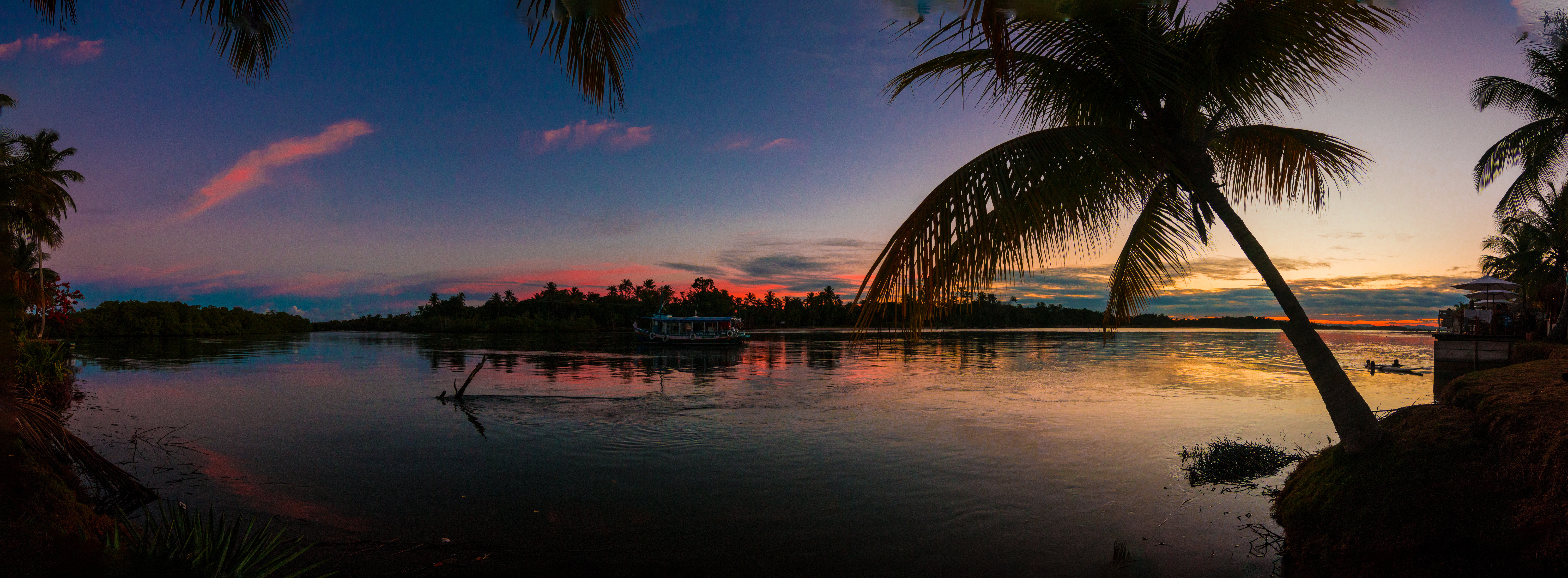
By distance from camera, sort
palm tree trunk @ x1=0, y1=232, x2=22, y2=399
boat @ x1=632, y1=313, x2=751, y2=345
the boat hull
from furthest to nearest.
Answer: boat @ x1=632, y1=313, x2=751, y2=345 → the boat hull → palm tree trunk @ x1=0, y1=232, x2=22, y2=399

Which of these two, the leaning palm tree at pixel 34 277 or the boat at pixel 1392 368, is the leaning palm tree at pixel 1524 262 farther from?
the leaning palm tree at pixel 34 277

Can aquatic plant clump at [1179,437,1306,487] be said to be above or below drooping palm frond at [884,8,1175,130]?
below

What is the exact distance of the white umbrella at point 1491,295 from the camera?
2269 cm

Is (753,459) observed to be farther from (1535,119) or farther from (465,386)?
(1535,119)

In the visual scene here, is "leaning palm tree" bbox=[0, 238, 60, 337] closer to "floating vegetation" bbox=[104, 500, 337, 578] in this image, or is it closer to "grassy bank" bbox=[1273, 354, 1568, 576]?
"floating vegetation" bbox=[104, 500, 337, 578]

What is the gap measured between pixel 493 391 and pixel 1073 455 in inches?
700

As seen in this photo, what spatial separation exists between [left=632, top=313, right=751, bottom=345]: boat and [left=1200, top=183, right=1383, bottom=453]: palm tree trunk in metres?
45.5

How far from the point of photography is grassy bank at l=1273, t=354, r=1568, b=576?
3887 mm

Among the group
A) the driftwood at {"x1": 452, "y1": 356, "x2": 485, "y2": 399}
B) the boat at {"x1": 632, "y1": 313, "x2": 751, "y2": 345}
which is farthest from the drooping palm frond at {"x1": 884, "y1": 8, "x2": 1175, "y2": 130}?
the boat at {"x1": 632, "y1": 313, "x2": 751, "y2": 345}

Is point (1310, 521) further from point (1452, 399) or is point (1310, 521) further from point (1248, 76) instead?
point (1248, 76)

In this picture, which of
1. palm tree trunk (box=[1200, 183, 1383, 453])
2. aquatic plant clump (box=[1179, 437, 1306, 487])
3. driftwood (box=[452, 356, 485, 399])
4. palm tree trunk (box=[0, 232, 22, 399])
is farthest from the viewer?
driftwood (box=[452, 356, 485, 399])

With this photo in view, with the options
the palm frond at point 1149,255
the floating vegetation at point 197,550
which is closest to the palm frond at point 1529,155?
the palm frond at point 1149,255

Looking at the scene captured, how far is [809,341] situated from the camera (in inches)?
2805

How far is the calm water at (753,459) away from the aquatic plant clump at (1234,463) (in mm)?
379
